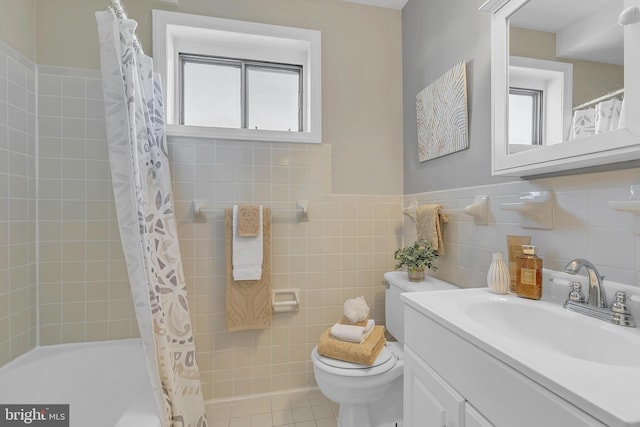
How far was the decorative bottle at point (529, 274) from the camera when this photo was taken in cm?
98

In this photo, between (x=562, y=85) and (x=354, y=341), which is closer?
(x=562, y=85)

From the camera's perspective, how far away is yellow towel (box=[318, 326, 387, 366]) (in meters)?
1.29

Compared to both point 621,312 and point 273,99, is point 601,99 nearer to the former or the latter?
point 621,312

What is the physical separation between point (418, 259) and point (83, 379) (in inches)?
70.8

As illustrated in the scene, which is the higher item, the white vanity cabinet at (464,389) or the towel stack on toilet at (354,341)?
the white vanity cabinet at (464,389)

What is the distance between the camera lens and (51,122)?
1565mm

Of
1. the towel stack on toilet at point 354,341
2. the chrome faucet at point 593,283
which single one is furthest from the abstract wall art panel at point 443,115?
the towel stack on toilet at point 354,341

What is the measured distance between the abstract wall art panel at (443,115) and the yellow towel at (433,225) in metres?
0.30

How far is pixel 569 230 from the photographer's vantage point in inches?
37.4

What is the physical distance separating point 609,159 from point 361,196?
126 centimetres

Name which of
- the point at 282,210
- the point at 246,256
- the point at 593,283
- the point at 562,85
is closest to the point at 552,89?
the point at 562,85

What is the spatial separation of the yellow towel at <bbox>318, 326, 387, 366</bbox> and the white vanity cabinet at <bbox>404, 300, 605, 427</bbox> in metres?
0.28

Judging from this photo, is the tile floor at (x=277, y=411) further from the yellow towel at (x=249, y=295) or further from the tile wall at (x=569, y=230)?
the tile wall at (x=569, y=230)

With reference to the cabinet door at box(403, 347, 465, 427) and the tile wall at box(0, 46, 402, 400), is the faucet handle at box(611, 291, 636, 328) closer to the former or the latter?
the cabinet door at box(403, 347, 465, 427)
